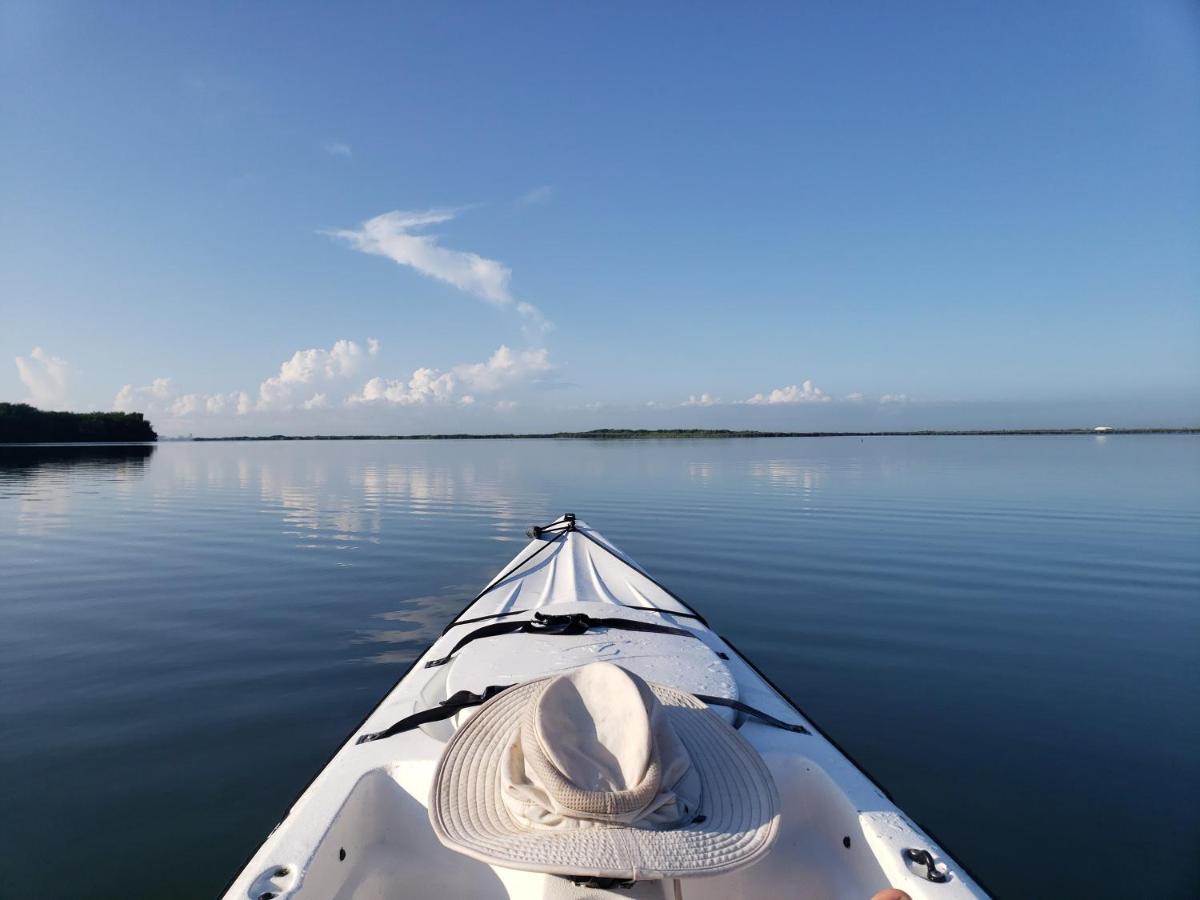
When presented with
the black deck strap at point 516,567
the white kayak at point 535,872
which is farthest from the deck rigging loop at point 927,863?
the black deck strap at point 516,567

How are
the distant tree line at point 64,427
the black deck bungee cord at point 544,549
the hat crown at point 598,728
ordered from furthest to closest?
the distant tree line at point 64,427 → the black deck bungee cord at point 544,549 → the hat crown at point 598,728

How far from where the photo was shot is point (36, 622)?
7.45 m

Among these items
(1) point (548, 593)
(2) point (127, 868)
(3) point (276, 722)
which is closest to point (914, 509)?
(1) point (548, 593)

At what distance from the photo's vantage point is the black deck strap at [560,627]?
4363 mm

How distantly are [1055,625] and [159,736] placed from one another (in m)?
9.01

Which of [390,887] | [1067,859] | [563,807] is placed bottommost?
[1067,859]

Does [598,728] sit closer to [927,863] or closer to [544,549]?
[927,863]

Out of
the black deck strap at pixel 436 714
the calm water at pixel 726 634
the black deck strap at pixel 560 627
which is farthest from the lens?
the black deck strap at pixel 560 627

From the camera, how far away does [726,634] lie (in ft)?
23.6

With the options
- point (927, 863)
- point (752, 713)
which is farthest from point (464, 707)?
point (927, 863)

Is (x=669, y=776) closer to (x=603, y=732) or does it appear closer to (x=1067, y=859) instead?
(x=603, y=732)

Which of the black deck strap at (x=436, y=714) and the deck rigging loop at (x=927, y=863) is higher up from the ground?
the black deck strap at (x=436, y=714)

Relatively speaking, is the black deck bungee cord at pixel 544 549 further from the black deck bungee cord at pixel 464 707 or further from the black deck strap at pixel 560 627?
the black deck bungee cord at pixel 464 707

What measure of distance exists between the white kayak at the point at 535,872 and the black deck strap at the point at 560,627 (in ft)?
0.57
